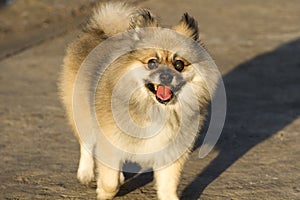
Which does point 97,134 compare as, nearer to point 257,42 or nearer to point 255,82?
point 255,82

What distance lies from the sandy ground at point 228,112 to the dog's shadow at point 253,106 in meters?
0.01

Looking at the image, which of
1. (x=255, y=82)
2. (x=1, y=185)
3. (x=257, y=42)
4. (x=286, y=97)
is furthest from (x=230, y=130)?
(x=257, y=42)

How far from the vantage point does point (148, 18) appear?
5.29m

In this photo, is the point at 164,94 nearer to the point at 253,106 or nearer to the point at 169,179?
the point at 169,179

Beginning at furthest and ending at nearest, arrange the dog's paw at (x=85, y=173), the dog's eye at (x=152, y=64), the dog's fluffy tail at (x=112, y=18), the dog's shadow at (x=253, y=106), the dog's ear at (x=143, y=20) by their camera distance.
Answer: the dog's shadow at (x=253, y=106) < the dog's paw at (x=85, y=173) < the dog's fluffy tail at (x=112, y=18) < the dog's ear at (x=143, y=20) < the dog's eye at (x=152, y=64)

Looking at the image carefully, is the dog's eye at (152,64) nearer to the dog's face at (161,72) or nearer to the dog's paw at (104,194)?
the dog's face at (161,72)

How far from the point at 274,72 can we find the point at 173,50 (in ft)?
16.4

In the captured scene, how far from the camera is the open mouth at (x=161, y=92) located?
16.5ft

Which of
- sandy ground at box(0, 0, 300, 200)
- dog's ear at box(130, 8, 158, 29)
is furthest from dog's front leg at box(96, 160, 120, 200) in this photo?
dog's ear at box(130, 8, 158, 29)

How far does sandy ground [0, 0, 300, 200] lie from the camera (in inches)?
230

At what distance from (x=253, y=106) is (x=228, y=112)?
17.3 inches

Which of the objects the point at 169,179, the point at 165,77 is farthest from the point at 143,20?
the point at 169,179

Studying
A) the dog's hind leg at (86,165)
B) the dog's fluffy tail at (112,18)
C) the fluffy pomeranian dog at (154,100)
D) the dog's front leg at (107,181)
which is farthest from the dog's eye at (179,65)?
the dog's hind leg at (86,165)

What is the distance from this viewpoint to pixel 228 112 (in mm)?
8008
